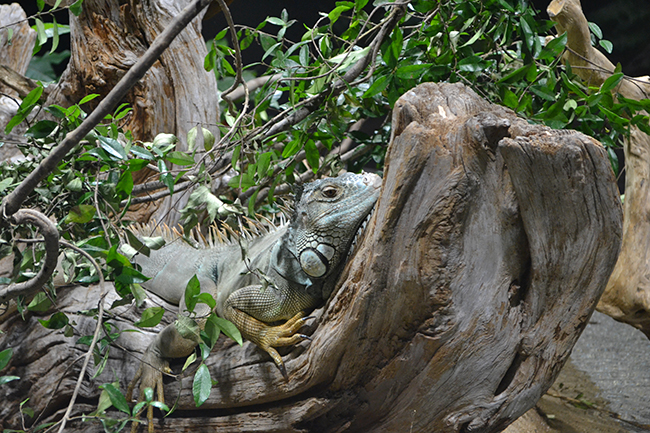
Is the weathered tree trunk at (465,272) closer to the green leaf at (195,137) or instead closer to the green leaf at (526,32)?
the green leaf at (526,32)

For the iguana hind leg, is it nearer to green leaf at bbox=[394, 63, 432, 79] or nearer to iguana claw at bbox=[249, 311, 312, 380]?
iguana claw at bbox=[249, 311, 312, 380]

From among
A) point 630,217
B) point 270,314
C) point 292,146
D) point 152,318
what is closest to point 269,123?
point 292,146

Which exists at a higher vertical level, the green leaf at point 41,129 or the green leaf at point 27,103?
the green leaf at point 27,103

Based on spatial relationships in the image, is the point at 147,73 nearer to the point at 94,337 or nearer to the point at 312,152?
the point at 312,152

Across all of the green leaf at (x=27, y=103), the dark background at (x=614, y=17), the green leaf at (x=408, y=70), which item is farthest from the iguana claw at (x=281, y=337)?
the dark background at (x=614, y=17)

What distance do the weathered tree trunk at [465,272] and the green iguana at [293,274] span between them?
4.0 inches

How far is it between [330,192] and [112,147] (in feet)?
2.48

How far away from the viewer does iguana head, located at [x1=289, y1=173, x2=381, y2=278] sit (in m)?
1.78

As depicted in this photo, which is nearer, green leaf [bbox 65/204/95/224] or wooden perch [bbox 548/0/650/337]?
green leaf [bbox 65/204/95/224]

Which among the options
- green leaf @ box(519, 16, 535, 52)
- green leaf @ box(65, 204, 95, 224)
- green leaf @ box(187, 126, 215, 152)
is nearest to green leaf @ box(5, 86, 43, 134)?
green leaf @ box(65, 204, 95, 224)

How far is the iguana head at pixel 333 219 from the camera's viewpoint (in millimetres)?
1776

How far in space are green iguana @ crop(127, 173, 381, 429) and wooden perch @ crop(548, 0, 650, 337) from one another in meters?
1.75

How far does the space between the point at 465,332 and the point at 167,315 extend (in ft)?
5.19

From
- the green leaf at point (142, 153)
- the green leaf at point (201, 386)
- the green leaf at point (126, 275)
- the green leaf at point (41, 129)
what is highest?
the green leaf at point (41, 129)
